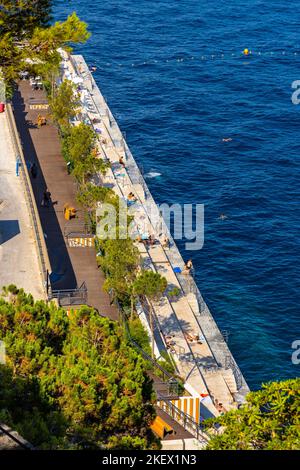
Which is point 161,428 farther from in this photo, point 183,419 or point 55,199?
point 55,199

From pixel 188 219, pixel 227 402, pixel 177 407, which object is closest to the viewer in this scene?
pixel 177 407

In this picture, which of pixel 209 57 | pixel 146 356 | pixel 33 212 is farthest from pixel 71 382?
pixel 209 57

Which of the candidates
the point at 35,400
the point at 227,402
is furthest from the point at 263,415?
the point at 227,402

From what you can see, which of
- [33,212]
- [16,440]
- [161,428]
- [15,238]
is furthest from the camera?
[33,212]

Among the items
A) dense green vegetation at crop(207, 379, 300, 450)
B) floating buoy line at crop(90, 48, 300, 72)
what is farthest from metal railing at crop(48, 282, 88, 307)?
floating buoy line at crop(90, 48, 300, 72)

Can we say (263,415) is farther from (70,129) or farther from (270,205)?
(270,205)

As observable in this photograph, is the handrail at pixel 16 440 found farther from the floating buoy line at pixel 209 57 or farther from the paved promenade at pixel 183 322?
the floating buoy line at pixel 209 57
